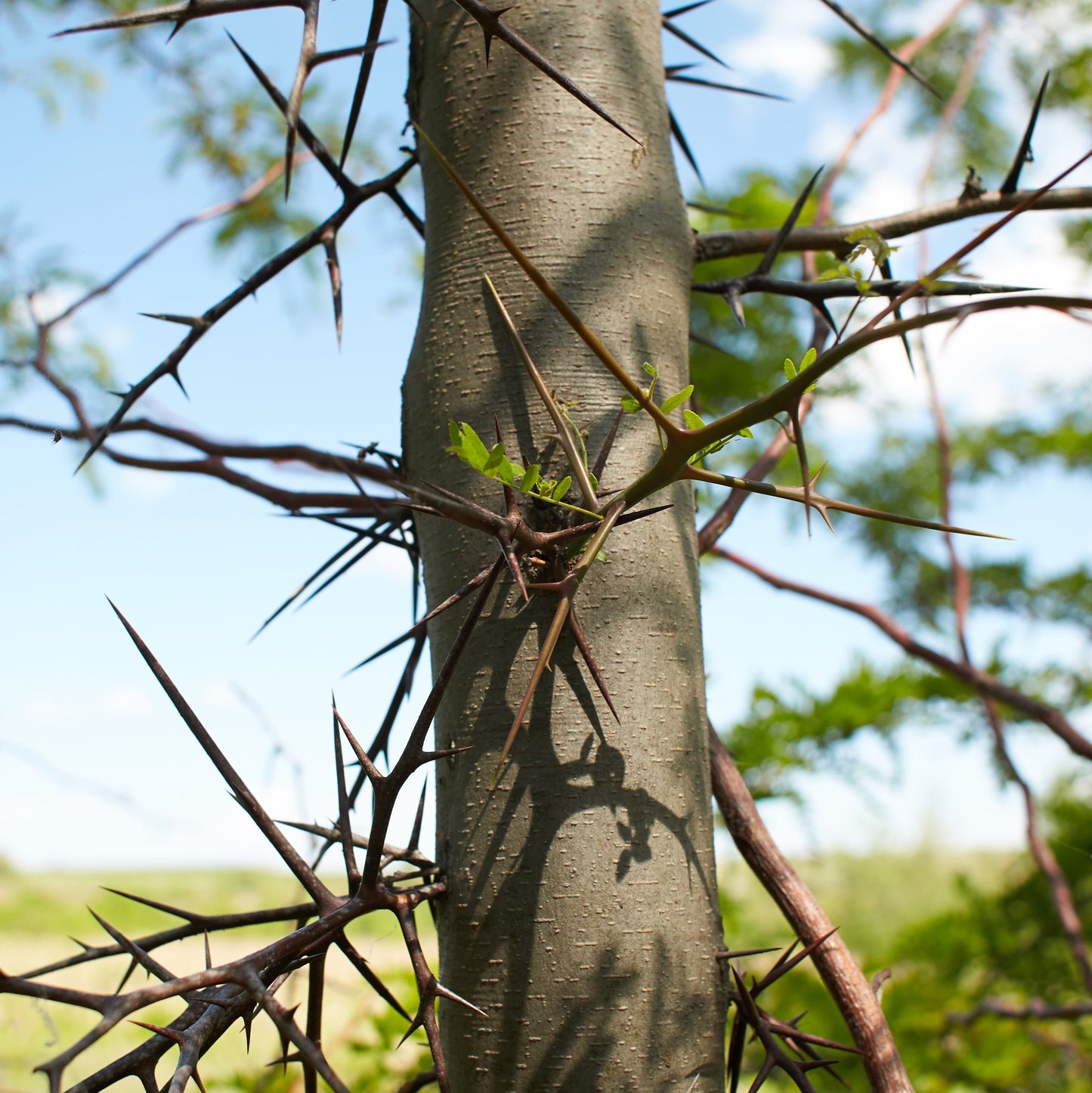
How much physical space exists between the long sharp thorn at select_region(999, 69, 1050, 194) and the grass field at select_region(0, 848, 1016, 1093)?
0.60 metres

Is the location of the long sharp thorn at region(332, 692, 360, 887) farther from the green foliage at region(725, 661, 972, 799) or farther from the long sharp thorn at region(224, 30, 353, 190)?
the green foliage at region(725, 661, 972, 799)

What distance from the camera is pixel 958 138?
391cm

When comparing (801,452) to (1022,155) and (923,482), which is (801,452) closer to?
(1022,155)

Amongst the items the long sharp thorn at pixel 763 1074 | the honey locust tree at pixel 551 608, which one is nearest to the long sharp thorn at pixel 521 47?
the honey locust tree at pixel 551 608

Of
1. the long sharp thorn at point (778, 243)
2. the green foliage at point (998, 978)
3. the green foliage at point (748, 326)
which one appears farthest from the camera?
the green foliage at point (748, 326)

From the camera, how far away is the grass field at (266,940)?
1.38m

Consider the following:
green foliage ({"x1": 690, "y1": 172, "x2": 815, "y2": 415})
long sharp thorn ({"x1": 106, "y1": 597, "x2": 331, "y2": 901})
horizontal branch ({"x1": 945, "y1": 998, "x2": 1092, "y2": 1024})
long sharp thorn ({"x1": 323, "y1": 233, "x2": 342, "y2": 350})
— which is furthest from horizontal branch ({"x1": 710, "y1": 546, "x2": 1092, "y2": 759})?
green foliage ({"x1": 690, "y1": 172, "x2": 815, "y2": 415})

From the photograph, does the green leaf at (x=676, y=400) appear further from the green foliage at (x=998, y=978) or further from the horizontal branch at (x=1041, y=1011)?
the green foliage at (x=998, y=978)

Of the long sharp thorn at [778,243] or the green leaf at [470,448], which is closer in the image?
the green leaf at [470,448]

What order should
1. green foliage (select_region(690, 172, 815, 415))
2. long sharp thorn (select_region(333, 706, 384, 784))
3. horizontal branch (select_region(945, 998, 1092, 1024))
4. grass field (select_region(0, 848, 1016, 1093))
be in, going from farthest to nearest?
green foliage (select_region(690, 172, 815, 415)), grass field (select_region(0, 848, 1016, 1093)), horizontal branch (select_region(945, 998, 1092, 1024)), long sharp thorn (select_region(333, 706, 384, 784))

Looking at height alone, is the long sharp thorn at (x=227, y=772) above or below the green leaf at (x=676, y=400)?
below

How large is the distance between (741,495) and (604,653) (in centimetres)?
25

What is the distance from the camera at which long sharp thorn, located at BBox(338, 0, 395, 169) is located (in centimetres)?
51

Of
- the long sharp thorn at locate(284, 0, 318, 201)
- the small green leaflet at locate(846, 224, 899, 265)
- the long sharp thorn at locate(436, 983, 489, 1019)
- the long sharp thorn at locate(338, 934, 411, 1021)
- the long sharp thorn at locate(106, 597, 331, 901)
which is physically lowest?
the long sharp thorn at locate(436, 983, 489, 1019)
